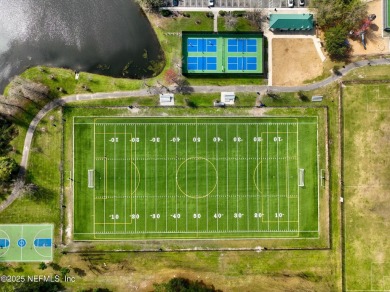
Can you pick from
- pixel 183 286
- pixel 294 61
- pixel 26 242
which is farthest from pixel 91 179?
pixel 294 61

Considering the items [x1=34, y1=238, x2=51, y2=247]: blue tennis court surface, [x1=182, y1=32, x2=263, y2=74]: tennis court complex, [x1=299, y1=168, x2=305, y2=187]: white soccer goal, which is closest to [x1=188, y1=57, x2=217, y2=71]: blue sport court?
[x1=182, y1=32, x2=263, y2=74]: tennis court complex

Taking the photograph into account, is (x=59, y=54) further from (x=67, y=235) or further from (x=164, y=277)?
(x=164, y=277)

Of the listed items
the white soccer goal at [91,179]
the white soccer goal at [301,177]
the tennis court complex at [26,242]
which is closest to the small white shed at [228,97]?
the white soccer goal at [301,177]

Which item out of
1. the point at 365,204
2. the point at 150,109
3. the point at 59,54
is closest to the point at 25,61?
the point at 59,54

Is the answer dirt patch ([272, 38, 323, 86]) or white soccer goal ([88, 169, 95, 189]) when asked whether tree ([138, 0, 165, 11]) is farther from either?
white soccer goal ([88, 169, 95, 189])

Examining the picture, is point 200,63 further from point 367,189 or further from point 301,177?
point 367,189

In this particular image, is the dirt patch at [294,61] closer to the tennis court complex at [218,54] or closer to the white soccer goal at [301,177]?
the tennis court complex at [218,54]
